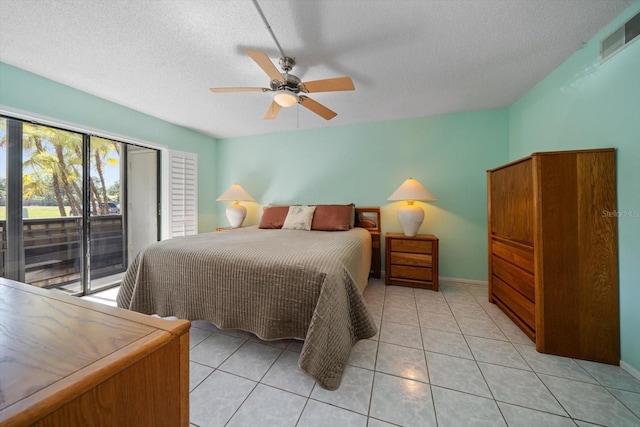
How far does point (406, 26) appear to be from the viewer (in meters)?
1.58

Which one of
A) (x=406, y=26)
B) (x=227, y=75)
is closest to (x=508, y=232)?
(x=406, y=26)

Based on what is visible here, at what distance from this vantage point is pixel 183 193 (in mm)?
3576

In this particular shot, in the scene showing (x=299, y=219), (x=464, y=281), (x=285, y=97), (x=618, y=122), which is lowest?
(x=464, y=281)

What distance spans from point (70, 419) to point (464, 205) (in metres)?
3.48

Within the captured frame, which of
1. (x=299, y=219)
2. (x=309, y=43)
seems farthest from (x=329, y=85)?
(x=299, y=219)

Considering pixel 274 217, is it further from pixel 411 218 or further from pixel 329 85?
pixel 329 85

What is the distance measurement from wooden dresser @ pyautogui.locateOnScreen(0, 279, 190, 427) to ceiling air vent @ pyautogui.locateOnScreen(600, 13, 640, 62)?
276cm

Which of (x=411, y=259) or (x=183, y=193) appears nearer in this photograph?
(x=411, y=259)

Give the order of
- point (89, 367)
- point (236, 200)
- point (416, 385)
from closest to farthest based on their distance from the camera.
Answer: point (89, 367) < point (416, 385) < point (236, 200)

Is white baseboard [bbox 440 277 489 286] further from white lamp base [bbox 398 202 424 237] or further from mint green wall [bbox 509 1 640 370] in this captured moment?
mint green wall [bbox 509 1 640 370]

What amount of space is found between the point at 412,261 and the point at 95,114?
13.2ft

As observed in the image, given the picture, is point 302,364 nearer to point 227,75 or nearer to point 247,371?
point 247,371

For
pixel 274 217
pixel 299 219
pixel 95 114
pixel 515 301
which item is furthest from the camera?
pixel 274 217

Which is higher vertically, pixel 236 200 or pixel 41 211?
pixel 236 200
